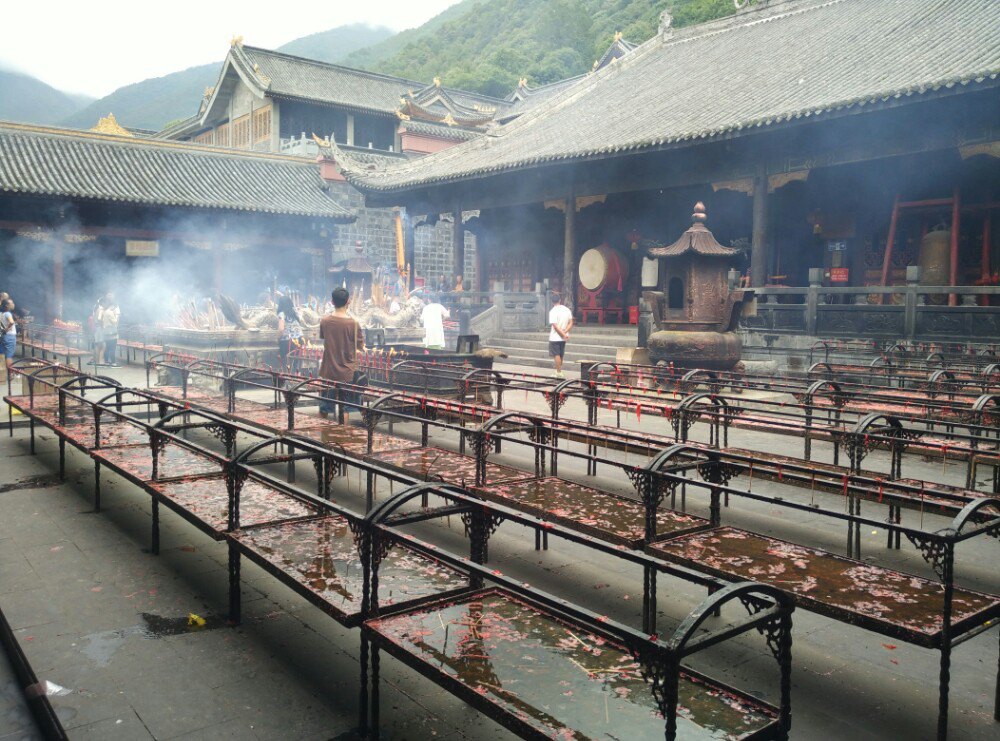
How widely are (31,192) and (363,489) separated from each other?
756 inches

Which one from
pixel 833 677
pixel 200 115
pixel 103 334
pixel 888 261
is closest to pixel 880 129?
pixel 888 261

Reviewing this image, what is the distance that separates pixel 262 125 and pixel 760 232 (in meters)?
28.0

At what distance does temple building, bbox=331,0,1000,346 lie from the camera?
43.4 feet

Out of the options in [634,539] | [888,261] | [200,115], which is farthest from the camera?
[200,115]

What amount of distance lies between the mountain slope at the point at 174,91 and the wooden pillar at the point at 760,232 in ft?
242

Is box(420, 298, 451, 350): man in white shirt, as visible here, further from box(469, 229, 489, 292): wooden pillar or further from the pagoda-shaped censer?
box(469, 229, 489, 292): wooden pillar

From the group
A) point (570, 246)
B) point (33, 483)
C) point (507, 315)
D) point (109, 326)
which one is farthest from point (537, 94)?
point (33, 483)

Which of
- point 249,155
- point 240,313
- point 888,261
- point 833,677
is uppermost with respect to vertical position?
point 249,155

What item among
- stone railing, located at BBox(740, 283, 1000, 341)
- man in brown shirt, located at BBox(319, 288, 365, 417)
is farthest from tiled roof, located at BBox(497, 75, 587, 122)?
man in brown shirt, located at BBox(319, 288, 365, 417)

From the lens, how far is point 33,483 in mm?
6570

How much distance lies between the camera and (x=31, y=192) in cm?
2092

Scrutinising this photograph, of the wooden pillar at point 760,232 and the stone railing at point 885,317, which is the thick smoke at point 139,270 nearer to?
the wooden pillar at point 760,232

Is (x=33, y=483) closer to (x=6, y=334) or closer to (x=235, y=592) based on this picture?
(x=235, y=592)

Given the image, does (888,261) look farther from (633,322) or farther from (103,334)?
(103,334)
